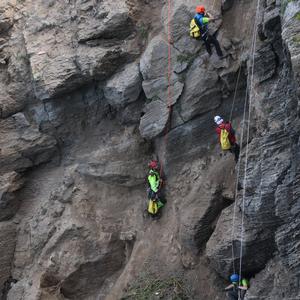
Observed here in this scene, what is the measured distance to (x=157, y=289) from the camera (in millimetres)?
18922

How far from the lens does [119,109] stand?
2273 centimetres

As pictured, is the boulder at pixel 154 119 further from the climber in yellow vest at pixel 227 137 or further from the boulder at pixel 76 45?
the climber in yellow vest at pixel 227 137

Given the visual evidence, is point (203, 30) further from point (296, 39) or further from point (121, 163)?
point (121, 163)

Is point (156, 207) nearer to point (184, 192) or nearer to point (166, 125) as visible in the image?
point (184, 192)

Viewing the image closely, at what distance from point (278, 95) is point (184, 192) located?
6375 millimetres

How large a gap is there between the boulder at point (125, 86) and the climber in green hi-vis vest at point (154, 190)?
2987 millimetres

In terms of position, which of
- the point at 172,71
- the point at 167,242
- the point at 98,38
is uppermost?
the point at 98,38

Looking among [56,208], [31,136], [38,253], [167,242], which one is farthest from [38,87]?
[167,242]

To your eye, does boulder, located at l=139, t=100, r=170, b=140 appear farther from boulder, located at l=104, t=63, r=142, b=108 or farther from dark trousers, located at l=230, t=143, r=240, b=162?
dark trousers, located at l=230, t=143, r=240, b=162

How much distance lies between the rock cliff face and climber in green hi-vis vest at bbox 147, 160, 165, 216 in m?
0.40

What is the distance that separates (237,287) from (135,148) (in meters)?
8.35

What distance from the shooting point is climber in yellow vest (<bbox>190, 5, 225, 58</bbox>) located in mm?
19094

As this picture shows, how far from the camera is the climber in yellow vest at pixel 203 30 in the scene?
19094 millimetres

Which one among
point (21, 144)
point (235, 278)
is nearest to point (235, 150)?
point (235, 278)
